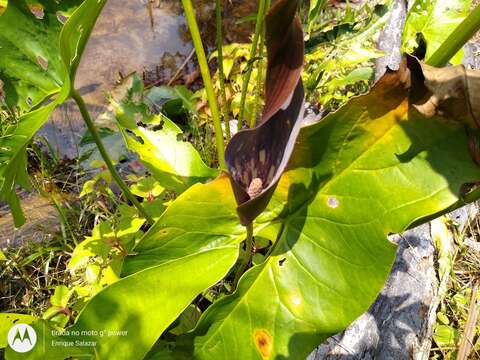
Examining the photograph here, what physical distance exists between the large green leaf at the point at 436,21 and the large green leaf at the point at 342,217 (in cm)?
43

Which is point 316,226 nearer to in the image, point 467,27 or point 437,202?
point 437,202

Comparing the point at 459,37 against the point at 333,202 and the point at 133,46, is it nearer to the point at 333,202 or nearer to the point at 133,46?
the point at 333,202

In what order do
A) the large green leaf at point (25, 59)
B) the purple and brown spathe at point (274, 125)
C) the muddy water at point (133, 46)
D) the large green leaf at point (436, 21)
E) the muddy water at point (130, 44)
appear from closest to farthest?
the purple and brown spathe at point (274, 125) < the large green leaf at point (25, 59) < the large green leaf at point (436, 21) < the muddy water at point (133, 46) < the muddy water at point (130, 44)

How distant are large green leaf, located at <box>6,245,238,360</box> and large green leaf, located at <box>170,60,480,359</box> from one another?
2.3 inches

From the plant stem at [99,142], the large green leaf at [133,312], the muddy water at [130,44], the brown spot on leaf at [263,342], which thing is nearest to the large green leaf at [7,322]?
the large green leaf at [133,312]

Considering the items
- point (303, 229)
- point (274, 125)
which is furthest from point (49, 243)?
point (274, 125)

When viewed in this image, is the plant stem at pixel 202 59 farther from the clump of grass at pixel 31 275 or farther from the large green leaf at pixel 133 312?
the clump of grass at pixel 31 275

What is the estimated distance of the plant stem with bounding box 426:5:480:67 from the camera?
60 cm

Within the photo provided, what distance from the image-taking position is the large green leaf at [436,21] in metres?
1.05

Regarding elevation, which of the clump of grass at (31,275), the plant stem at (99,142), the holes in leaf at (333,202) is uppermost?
the plant stem at (99,142)

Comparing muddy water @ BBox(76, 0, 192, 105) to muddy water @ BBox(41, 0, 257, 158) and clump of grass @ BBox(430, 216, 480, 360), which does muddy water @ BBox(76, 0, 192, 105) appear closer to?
muddy water @ BBox(41, 0, 257, 158)

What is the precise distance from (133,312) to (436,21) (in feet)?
2.94

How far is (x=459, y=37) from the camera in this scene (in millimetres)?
627

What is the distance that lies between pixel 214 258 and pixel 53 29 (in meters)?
0.51
